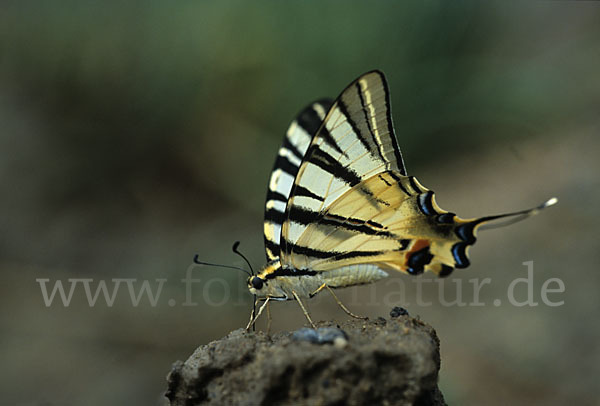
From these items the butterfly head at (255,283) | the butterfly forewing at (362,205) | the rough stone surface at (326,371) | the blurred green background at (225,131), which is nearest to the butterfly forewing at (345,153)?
the butterfly forewing at (362,205)

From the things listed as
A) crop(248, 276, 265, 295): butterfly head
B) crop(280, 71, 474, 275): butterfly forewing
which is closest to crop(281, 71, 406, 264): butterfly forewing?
crop(280, 71, 474, 275): butterfly forewing

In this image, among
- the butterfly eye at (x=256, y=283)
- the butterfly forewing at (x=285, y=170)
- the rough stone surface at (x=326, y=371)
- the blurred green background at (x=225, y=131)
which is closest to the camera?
the rough stone surface at (x=326, y=371)

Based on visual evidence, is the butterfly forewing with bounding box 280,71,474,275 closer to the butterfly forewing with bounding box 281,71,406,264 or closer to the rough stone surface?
the butterfly forewing with bounding box 281,71,406,264

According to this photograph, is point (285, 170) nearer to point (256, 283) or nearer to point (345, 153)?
point (345, 153)

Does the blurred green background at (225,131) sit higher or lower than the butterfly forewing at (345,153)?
higher

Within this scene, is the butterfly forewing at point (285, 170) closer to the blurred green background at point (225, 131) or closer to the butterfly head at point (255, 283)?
the butterfly head at point (255, 283)

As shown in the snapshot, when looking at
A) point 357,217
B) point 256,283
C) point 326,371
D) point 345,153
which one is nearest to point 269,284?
point 256,283
